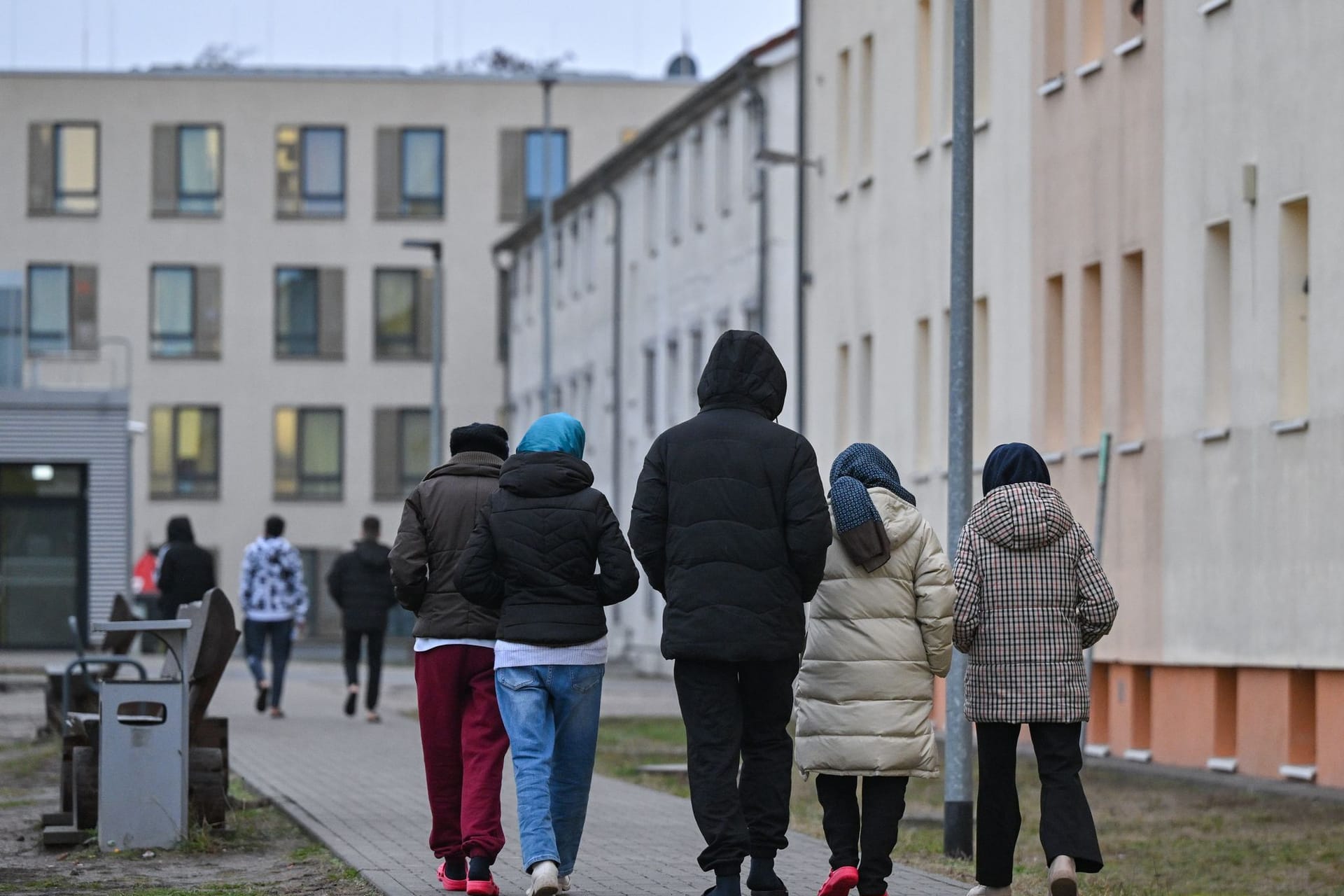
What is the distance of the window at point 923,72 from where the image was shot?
3123 cm

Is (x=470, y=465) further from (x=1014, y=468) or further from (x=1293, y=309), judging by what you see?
(x=1293, y=309)

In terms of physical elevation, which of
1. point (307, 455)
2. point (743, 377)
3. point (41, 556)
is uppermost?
point (307, 455)

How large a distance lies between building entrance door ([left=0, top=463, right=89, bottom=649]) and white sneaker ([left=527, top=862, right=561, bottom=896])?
4238 centimetres

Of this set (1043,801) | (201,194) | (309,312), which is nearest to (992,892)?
(1043,801)

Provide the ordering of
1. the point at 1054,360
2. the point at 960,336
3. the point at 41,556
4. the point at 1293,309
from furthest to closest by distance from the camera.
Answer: the point at 41,556
the point at 1054,360
the point at 1293,309
the point at 960,336

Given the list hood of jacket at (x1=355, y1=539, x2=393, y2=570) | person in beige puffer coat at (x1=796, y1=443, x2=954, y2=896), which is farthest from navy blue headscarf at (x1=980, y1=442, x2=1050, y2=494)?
hood of jacket at (x1=355, y1=539, x2=393, y2=570)

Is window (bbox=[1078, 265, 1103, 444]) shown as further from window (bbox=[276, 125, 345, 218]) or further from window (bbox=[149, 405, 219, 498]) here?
window (bbox=[276, 125, 345, 218])

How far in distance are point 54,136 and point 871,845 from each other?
193ft

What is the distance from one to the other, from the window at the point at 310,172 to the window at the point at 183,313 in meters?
2.79

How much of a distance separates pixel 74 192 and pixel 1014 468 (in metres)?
58.2

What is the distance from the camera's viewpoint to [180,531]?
23266 millimetres

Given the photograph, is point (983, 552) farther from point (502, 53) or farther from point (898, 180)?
point (502, 53)

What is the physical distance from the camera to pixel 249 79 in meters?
66.0

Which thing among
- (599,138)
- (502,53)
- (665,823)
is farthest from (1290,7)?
(502,53)
